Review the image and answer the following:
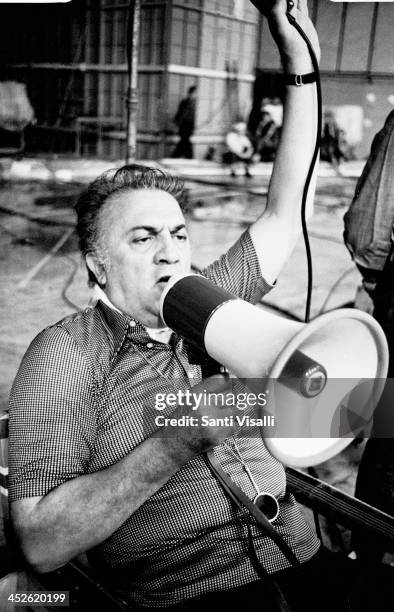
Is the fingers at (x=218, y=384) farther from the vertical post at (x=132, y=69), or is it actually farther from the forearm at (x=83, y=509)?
the vertical post at (x=132, y=69)

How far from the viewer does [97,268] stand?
1.44 m

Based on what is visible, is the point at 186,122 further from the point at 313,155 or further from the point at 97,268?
the point at 97,268

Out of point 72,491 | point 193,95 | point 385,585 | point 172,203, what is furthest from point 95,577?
point 193,95

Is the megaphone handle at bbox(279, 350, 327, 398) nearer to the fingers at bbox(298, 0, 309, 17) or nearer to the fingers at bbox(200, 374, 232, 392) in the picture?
the fingers at bbox(200, 374, 232, 392)

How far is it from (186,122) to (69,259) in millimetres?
8657

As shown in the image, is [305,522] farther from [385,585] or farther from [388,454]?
[388,454]

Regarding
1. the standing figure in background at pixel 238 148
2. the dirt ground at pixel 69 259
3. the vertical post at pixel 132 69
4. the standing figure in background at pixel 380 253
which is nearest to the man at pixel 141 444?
the standing figure in background at pixel 380 253

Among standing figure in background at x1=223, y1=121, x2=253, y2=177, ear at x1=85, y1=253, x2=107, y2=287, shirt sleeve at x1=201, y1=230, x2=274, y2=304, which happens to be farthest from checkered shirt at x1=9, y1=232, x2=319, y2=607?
standing figure in background at x1=223, y1=121, x2=253, y2=177

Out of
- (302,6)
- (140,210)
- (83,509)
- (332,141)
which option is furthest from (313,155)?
(332,141)

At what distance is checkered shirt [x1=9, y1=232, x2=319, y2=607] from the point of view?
3.60 feet

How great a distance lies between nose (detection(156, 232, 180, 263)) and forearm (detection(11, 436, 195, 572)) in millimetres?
504

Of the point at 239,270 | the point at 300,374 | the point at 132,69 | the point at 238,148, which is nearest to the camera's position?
the point at 300,374

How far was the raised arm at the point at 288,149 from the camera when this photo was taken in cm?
138

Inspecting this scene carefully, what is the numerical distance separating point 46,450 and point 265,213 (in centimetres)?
94
